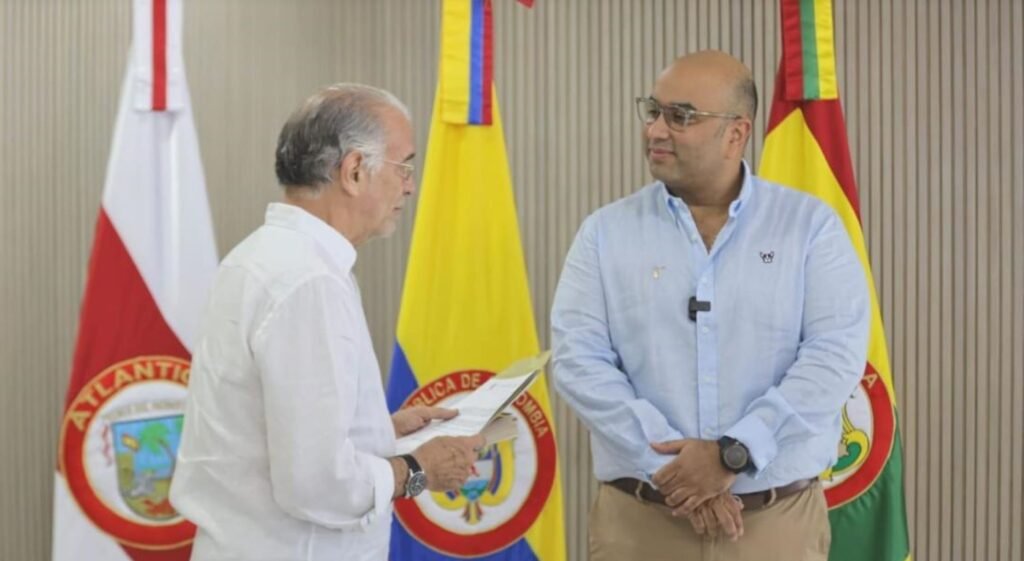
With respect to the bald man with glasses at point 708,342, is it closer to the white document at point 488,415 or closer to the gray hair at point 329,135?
the white document at point 488,415

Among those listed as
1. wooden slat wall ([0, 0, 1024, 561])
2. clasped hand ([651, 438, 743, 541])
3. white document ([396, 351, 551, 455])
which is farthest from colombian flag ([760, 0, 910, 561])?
white document ([396, 351, 551, 455])

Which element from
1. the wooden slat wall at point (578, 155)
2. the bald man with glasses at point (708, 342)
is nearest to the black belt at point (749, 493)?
the bald man with glasses at point (708, 342)

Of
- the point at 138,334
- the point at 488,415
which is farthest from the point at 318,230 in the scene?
the point at 138,334

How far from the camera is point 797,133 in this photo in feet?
9.23

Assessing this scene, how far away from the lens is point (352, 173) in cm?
159

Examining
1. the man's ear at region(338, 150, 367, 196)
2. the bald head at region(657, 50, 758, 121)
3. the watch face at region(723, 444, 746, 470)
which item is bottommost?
the watch face at region(723, 444, 746, 470)

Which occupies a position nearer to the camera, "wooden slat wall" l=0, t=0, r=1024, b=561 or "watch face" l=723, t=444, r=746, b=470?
"watch face" l=723, t=444, r=746, b=470

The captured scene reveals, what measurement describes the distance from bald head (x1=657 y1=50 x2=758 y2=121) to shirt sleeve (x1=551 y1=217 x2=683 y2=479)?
330mm

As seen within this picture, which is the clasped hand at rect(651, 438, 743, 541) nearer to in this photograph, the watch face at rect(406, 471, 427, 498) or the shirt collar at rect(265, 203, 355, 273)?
the watch face at rect(406, 471, 427, 498)

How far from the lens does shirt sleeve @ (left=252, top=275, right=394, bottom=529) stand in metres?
1.42

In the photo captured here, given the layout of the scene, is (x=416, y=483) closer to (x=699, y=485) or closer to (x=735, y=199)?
(x=699, y=485)

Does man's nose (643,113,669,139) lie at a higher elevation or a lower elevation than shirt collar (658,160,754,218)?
higher

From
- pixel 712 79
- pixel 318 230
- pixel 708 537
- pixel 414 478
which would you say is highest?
pixel 712 79

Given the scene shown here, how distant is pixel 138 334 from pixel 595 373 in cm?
145
